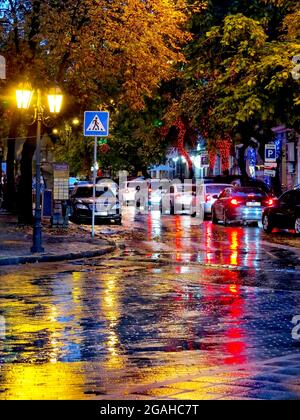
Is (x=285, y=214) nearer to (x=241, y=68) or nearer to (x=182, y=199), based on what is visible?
(x=241, y=68)

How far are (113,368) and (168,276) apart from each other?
8.35 metres

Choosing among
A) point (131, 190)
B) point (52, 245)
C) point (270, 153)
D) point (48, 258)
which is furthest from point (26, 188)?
point (131, 190)

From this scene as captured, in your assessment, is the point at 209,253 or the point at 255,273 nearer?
the point at 255,273

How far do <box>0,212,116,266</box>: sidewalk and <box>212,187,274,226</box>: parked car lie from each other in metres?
6.25

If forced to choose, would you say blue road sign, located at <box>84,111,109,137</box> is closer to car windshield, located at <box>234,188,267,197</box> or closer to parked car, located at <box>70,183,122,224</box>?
car windshield, located at <box>234,188,267,197</box>

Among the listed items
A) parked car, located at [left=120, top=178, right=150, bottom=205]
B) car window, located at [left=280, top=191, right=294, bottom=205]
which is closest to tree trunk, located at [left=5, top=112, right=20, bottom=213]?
parked car, located at [left=120, top=178, right=150, bottom=205]

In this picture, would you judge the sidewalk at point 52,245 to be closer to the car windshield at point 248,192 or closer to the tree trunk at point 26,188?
the tree trunk at point 26,188

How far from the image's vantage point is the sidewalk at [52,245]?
19.6 metres

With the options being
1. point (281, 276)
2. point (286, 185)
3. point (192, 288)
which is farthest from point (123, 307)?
point (286, 185)

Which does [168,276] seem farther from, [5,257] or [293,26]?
[293,26]

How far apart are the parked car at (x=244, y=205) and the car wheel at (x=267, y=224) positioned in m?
3.06

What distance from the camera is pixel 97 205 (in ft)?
122

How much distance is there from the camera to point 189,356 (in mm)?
8961

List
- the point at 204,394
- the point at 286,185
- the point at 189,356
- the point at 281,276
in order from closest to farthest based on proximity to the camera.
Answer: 1. the point at 204,394
2. the point at 189,356
3. the point at 281,276
4. the point at 286,185
